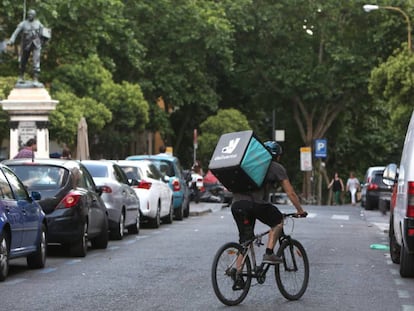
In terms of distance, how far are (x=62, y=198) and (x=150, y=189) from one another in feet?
29.6

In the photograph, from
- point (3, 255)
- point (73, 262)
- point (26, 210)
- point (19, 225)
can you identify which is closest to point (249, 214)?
point (3, 255)

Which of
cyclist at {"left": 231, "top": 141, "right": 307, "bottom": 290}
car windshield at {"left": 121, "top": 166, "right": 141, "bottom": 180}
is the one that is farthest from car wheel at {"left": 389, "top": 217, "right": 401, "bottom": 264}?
car windshield at {"left": 121, "top": 166, "right": 141, "bottom": 180}

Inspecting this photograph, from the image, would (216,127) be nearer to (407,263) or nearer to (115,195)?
(115,195)

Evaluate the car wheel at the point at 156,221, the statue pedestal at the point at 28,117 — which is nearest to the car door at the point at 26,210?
the car wheel at the point at 156,221

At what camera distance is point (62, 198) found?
59.7 ft

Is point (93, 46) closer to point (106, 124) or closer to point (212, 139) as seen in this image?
point (106, 124)

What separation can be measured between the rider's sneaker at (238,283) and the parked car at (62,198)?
6099mm

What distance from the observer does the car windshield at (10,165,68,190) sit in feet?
60.3

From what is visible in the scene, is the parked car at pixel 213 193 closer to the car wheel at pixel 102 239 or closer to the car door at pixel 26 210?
the car wheel at pixel 102 239

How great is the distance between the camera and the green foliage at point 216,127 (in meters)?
59.0

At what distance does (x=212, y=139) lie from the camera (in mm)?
59094

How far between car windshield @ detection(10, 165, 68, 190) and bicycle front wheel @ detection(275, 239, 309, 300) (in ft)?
19.7

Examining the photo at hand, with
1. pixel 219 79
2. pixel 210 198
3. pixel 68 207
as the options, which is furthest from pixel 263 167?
pixel 219 79

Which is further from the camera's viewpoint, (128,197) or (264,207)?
(128,197)
